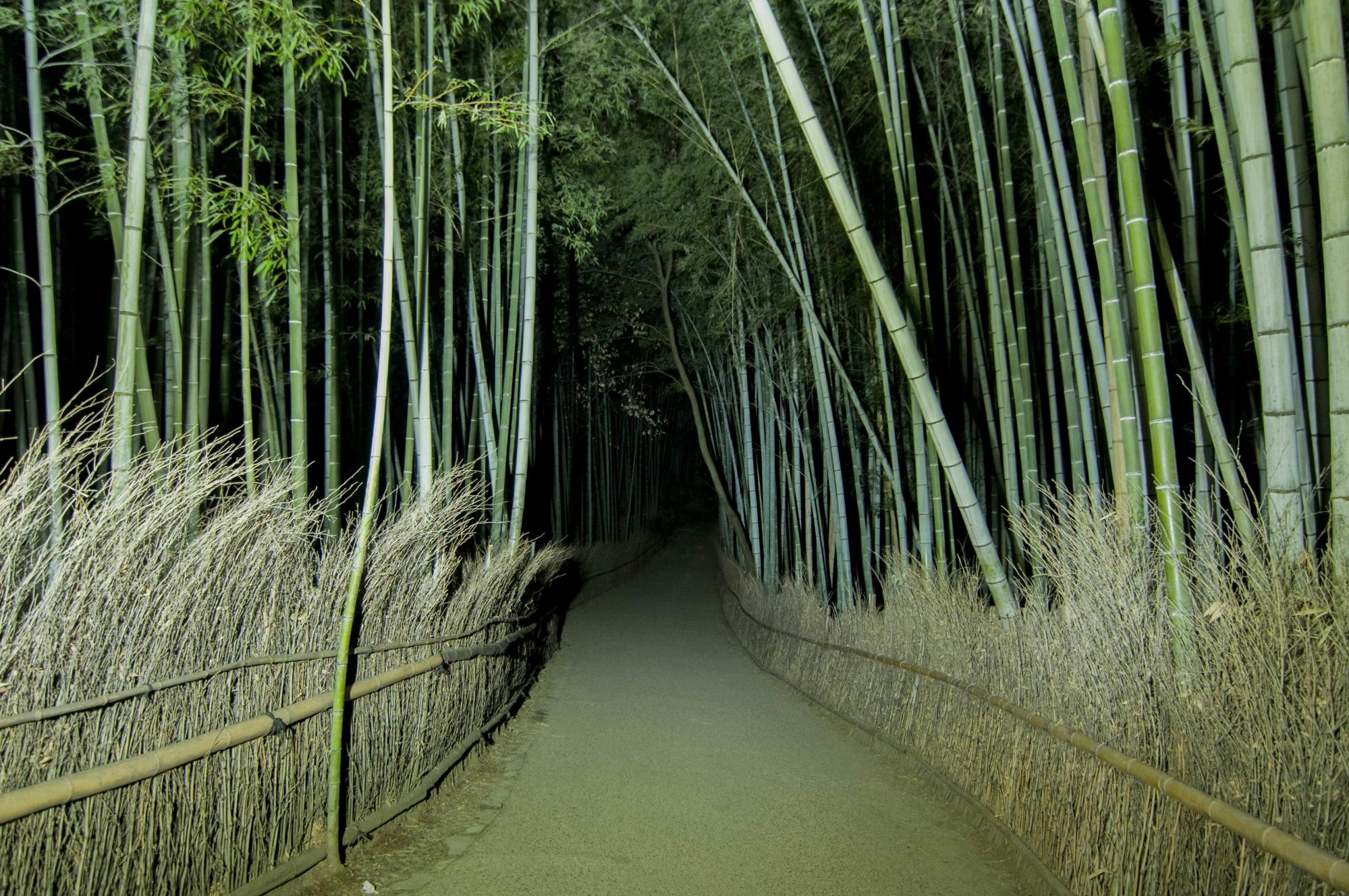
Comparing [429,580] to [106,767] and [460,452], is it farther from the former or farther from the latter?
[460,452]

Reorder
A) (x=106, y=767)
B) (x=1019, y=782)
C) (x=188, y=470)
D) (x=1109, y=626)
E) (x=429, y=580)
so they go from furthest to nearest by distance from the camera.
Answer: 1. (x=429, y=580)
2. (x=1019, y=782)
3. (x=1109, y=626)
4. (x=188, y=470)
5. (x=106, y=767)

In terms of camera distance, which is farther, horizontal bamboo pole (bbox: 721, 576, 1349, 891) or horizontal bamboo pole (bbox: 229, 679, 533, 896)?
horizontal bamboo pole (bbox: 229, 679, 533, 896)

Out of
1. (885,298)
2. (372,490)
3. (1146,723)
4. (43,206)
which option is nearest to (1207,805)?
(1146,723)

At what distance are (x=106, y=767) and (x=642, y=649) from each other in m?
5.71

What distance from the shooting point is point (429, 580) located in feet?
11.6

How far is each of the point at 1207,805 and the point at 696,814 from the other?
1.78m

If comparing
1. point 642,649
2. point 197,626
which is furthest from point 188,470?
point 642,649

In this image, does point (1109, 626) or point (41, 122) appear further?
point (41, 122)

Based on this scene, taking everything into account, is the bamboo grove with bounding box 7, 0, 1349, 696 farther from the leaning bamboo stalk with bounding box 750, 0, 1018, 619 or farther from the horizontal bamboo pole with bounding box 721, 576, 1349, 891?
the horizontal bamboo pole with bounding box 721, 576, 1349, 891

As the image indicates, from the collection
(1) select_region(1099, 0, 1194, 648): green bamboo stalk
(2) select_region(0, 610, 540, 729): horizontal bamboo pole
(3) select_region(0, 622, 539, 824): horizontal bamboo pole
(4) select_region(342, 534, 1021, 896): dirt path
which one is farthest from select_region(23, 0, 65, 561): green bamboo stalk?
(1) select_region(1099, 0, 1194, 648): green bamboo stalk

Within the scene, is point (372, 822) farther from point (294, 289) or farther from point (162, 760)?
point (294, 289)

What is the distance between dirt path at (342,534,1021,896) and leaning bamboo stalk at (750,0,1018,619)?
0.94 meters

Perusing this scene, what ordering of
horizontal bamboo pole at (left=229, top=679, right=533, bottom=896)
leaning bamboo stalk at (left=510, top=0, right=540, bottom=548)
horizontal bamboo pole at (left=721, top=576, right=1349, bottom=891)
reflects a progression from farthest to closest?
leaning bamboo stalk at (left=510, top=0, right=540, bottom=548), horizontal bamboo pole at (left=229, top=679, right=533, bottom=896), horizontal bamboo pole at (left=721, top=576, right=1349, bottom=891)

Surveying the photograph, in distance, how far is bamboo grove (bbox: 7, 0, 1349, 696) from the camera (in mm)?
2418
